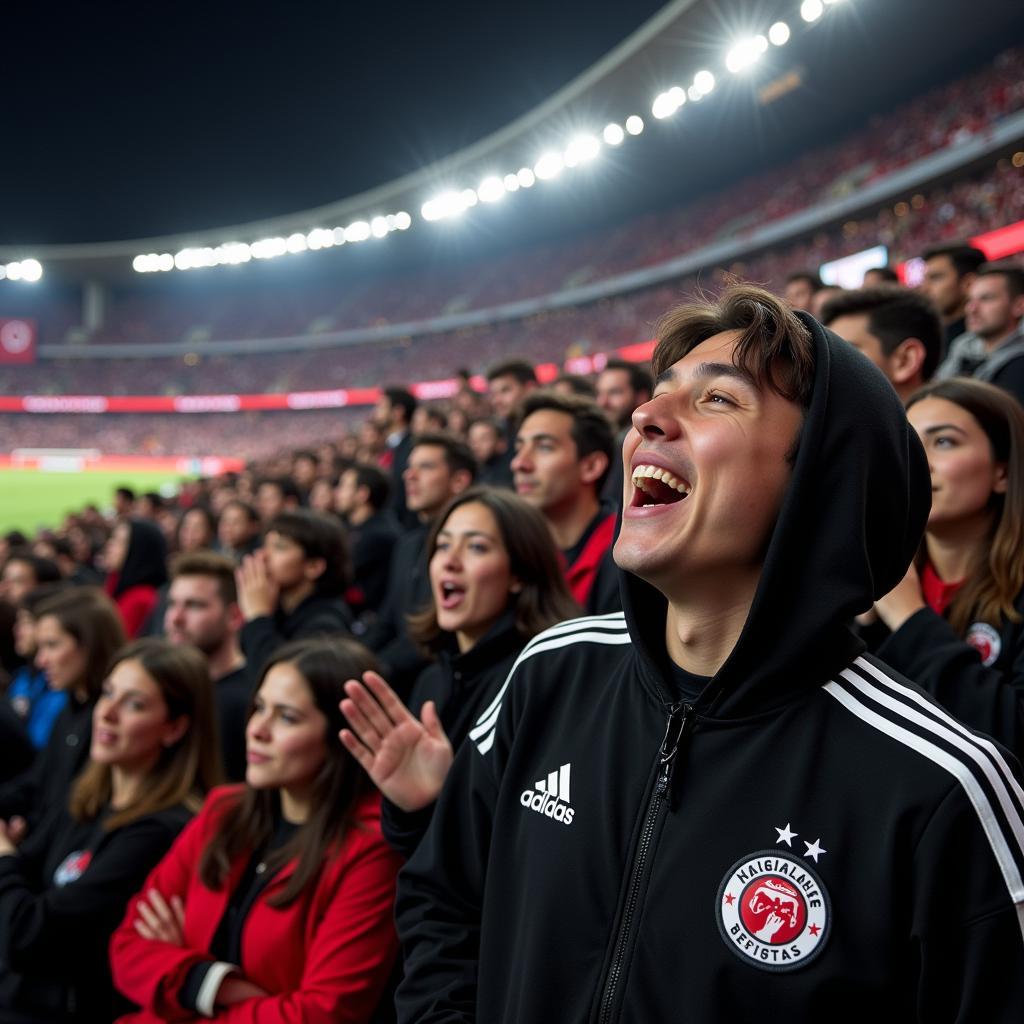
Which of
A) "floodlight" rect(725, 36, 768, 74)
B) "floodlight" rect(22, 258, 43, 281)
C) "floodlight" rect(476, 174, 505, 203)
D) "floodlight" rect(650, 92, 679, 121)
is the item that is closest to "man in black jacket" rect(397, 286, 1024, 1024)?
"floodlight" rect(725, 36, 768, 74)

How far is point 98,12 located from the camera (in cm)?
2545

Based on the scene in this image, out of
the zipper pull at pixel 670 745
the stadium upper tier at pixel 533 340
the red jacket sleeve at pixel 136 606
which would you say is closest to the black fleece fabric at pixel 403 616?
the stadium upper tier at pixel 533 340

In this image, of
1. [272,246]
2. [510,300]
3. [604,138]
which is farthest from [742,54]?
[272,246]

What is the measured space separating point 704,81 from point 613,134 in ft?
14.7

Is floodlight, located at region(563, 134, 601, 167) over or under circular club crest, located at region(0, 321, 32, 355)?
under

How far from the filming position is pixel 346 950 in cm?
234

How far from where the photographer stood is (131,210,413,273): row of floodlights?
127ft

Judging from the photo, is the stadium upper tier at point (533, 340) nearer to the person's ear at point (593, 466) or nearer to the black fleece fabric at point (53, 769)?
the person's ear at point (593, 466)

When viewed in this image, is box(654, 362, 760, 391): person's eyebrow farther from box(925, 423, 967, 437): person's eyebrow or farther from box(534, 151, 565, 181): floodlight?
box(534, 151, 565, 181): floodlight

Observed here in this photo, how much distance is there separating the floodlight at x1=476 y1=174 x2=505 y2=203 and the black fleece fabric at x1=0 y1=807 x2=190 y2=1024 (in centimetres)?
3110

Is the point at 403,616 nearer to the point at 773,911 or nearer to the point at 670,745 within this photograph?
the point at 670,745

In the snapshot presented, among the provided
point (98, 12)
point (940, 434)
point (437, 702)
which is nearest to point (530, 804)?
point (437, 702)

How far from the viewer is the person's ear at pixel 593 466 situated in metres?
4.48

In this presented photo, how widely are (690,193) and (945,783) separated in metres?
32.1
